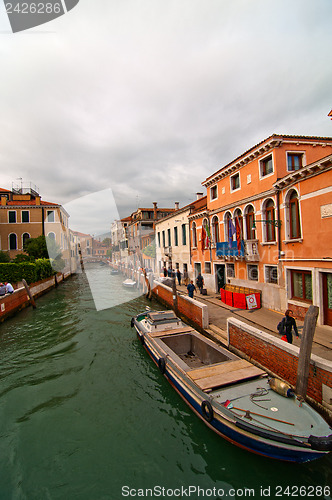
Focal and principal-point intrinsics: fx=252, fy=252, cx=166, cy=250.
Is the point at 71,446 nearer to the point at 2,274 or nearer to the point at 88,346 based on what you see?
the point at 88,346

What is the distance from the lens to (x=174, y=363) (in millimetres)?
7535

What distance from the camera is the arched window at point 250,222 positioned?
13852 mm

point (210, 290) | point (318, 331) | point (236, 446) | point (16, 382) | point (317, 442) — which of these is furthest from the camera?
point (210, 290)

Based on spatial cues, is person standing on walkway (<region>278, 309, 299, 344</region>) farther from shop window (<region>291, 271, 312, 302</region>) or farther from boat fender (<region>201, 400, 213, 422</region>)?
boat fender (<region>201, 400, 213, 422</region>)

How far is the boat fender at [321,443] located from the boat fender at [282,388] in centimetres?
117

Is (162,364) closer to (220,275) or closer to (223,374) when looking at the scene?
(223,374)

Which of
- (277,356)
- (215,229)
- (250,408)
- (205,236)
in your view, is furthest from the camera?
(205,236)

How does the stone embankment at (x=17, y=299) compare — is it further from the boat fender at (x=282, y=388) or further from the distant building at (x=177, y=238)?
the boat fender at (x=282, y=388)

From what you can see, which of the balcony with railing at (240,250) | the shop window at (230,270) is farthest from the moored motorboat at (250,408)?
the shop window at (230,270)

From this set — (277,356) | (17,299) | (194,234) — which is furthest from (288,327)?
(17,299)

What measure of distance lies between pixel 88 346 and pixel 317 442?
9051 millimetres

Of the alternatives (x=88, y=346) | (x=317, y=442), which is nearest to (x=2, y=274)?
(x=88, y=346)

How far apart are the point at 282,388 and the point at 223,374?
4.83 ft

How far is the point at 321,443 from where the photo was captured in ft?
13.5
